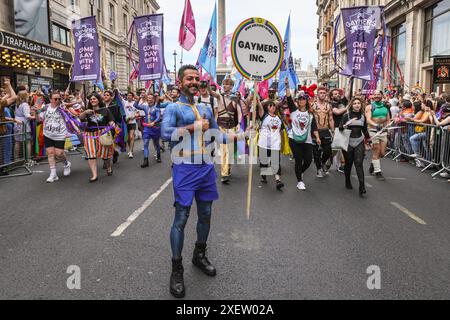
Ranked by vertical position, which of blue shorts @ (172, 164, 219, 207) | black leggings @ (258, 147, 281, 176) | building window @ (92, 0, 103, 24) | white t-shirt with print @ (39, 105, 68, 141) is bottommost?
black leggings @ (258, 147, 281, 176)

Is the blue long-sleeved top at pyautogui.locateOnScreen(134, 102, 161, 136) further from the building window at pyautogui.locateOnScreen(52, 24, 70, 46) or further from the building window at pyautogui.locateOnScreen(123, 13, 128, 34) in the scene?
the building window at pyautogui.locateOnScreen(123, 13, 128, 34)

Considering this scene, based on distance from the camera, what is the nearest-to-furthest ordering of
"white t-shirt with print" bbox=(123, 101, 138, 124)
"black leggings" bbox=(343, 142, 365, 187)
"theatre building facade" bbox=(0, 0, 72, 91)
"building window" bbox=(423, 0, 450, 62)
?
"black leggings" bbox=(343, 142, 365, 187), "white t-shirt with print" bbox=(123, 101, 138, 124), "theatre building facade" bbox=(0, 0, 72, 91), "building window" bbox=(423, 0, 450, 62)

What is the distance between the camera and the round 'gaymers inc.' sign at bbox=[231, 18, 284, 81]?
470 cm

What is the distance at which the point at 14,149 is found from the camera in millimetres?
9398

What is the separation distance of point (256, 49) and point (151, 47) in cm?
839

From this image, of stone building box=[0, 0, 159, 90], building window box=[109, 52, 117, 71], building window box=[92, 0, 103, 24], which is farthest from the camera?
building window box=[109, 52, 117, 71]

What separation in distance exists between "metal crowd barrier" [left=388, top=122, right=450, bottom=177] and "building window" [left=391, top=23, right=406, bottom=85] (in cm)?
1268

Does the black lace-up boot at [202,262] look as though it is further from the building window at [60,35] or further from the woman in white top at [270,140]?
the building window at [60,35]

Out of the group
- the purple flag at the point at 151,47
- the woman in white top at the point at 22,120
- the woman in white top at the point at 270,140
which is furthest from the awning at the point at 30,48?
the woman in white top at the point at 270,140

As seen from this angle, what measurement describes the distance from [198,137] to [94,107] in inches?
212

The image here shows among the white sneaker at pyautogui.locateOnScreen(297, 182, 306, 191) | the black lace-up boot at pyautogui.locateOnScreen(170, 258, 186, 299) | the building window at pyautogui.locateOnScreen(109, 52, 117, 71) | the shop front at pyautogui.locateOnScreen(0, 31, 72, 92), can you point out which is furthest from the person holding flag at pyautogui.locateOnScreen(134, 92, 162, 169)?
the building window at pyautogui.locateOnScreen(109, 52, 117, 71)

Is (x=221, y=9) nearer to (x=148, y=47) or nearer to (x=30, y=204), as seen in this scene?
(x=148, y=47)

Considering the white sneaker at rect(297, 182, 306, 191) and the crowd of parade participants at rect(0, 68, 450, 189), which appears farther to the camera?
the crowd of parade participants at rect(0, 68, 450, 189)
